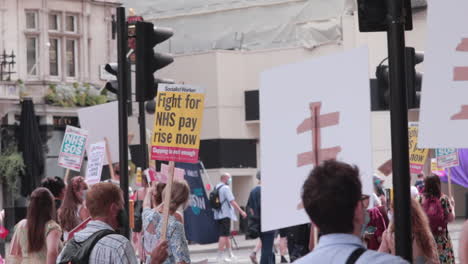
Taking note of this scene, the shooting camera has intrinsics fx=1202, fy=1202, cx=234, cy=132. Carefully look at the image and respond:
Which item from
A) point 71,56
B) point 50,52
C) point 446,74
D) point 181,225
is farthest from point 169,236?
point 71,56

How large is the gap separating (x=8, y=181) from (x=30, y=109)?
3.07 meters

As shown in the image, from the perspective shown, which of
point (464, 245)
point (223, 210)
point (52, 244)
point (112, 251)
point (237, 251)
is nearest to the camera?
point (464, 245)

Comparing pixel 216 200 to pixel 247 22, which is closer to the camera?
pixel 216 200

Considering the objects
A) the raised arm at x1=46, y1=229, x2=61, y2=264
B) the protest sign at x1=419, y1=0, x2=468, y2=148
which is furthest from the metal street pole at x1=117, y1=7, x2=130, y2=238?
the protest sign at x1=419, y1=0, x2=468, y2=148

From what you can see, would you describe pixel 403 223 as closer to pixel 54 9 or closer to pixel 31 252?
pixel 31 252

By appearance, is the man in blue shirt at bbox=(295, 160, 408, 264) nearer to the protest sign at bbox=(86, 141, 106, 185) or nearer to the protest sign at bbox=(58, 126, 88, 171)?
the protest sign at bbox=(86, 141, 106, 185)

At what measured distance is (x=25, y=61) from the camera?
39.2 metres

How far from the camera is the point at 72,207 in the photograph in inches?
434

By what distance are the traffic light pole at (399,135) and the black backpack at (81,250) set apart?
69.2 inches

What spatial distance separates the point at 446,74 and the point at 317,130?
1024 mm

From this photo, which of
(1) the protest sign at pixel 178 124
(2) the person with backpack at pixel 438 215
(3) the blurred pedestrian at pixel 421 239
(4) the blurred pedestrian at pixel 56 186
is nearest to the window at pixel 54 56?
(2) the person with backpack at pixel 438 215

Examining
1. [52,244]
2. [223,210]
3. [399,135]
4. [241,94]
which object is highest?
[241,94]

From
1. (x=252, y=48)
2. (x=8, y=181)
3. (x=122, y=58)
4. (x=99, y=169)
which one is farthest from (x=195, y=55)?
(x=122, y=58)

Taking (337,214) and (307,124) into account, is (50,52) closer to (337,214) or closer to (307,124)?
(307,124)
